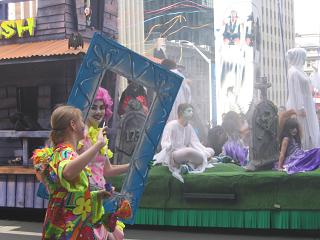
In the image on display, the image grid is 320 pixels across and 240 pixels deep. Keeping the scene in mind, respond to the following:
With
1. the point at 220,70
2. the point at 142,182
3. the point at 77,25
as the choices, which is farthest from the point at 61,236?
the point at 220,70

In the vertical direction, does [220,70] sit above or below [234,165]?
above

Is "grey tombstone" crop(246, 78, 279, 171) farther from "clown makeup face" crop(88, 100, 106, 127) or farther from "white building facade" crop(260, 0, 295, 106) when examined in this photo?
"clown makeup face" crop(88, 100, 106, 127)

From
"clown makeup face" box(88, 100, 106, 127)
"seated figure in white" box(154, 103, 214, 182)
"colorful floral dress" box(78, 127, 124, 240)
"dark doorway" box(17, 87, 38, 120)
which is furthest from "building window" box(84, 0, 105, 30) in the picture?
"colorful floral dress" box(78, 127, 124, 240)

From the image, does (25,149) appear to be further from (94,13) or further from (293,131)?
(293,131)

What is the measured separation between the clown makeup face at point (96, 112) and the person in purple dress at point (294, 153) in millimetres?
3405

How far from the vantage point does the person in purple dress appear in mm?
7188

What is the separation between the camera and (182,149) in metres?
7.76

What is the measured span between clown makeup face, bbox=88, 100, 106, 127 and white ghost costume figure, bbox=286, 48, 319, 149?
438cm

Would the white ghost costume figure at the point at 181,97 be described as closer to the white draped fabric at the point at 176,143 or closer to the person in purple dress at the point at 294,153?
the white draped fabric at the point at 176,143

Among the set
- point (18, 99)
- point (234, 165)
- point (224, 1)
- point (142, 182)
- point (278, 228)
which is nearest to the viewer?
point (142, 182)

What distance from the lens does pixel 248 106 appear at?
9.09 metres

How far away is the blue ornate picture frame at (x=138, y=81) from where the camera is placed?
4.16 meters

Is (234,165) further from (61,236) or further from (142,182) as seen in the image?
(61,236)

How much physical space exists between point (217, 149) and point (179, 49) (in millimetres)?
1830
